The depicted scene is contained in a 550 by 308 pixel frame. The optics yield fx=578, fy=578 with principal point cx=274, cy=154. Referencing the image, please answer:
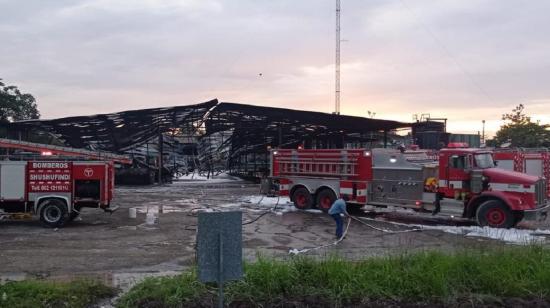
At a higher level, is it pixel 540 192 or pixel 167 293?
pixel 540 192

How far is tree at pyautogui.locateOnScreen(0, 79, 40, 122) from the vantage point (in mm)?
63125

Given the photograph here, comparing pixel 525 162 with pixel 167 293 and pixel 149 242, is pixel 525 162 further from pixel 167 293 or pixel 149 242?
pixel 167 293

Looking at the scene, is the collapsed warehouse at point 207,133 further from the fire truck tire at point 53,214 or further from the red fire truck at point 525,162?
the fire truck tire at point 53,214

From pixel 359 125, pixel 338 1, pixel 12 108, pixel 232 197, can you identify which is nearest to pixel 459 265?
pixel 232 197

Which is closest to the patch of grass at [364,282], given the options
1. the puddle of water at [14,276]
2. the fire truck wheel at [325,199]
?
the puddle of water at [14,276]

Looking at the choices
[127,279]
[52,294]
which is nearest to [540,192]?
[127,279]

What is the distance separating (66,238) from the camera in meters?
15.2

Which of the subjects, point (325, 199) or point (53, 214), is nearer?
point (53, 214)

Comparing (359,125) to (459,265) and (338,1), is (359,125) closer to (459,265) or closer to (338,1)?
(338,1)

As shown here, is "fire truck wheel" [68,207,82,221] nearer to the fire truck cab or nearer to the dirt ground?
the fire truck cab

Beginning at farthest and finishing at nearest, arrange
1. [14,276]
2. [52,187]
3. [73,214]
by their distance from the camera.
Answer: [73,214]
[52,187]
[14,276]

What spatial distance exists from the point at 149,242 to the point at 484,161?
35.8 feet

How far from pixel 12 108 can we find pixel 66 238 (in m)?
54.9

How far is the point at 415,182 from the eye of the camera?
64.8 ft
